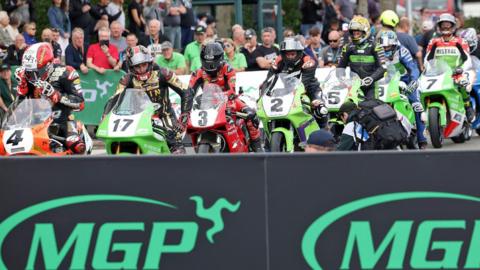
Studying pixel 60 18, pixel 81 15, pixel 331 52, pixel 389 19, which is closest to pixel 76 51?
pixel 60 18

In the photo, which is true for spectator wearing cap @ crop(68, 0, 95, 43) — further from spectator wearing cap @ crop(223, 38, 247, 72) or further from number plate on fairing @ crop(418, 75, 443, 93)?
number plate on fairing @ crop(418, 75, 443, 93)

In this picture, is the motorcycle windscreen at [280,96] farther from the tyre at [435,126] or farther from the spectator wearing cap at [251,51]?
the spectator wearing cap at [251,51]

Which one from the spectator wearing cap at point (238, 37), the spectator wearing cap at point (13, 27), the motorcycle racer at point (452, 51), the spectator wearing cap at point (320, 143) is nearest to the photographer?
the spectator wearing cap at point (320, 143)

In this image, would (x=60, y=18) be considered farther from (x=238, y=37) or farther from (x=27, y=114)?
(x=27, y=114)

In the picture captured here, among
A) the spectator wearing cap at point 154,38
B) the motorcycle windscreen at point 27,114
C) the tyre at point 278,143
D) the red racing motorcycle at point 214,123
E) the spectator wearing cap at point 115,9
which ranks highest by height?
the spectator wearing cap at point 115,9

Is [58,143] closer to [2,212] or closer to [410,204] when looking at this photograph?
[2,212]

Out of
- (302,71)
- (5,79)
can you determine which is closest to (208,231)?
(302,71)

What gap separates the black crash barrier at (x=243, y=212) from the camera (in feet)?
Answer: 27.1

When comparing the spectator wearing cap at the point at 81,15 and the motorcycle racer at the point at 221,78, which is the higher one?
the spectator wearing cap at the point at 81,15

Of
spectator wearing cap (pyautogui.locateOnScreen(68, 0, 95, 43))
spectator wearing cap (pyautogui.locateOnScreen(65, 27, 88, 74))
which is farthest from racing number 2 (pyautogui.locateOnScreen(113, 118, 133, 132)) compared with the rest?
spectator wearing cap (pyautogui.locateOnScreen(68, 0, 95, 43))

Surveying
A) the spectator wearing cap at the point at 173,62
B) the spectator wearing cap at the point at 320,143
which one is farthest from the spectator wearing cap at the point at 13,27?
the spectator wearing cap at the point at 320,143

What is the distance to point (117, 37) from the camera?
2194cm

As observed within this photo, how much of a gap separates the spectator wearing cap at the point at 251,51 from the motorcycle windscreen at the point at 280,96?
6481 millimetres

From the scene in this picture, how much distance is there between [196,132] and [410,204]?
6884mm
